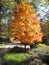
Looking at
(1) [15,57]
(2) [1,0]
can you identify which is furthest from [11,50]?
(2) [1,0]

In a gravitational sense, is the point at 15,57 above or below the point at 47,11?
below

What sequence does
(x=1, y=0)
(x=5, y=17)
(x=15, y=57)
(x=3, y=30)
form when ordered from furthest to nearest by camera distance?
(x=3, y=30) < (x=5, y=17) < (x=1, y=0) < (x=15, y=57)

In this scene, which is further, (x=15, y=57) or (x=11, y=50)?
(x=11, y=50)

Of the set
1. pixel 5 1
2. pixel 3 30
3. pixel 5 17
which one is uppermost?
pixel 5 1

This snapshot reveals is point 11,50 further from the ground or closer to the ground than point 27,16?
closer to the ground

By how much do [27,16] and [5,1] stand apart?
164 inches

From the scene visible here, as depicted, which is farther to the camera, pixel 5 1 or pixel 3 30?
pixel 3 30

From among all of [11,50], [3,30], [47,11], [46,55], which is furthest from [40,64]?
[3,30]

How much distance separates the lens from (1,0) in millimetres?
24641

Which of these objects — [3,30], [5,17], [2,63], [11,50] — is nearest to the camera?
[2,63]

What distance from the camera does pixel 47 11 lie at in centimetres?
1675

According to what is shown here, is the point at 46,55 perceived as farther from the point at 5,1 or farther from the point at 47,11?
the point at 5,1

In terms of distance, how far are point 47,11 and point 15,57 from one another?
4.65m

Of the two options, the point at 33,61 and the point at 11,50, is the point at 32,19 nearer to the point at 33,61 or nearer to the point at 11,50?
the point at 11,50
